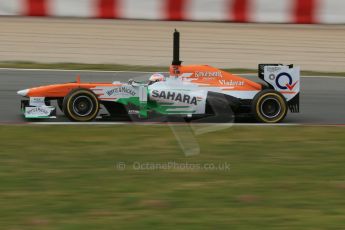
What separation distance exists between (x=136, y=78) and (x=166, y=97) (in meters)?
0.54

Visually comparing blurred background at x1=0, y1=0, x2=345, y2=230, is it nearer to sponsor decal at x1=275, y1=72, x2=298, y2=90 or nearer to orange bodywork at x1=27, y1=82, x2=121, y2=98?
orange bodywork at x1=27, y1=82, x2=121, y2=98

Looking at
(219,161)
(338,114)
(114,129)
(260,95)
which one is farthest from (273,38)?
(219,161)

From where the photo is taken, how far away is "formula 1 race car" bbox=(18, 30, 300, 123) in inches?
351

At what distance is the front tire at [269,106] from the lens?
9.16 metres

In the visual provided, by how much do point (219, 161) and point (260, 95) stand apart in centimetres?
201

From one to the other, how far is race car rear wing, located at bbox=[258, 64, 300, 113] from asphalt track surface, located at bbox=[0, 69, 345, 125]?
48 cm

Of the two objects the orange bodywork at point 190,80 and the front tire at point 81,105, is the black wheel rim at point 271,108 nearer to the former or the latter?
the orange bodywork at point 190,80

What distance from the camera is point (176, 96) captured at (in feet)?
29.3

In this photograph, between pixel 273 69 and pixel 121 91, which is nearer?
pixel 121 91

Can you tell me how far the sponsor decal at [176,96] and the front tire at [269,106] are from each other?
0.72 metres
